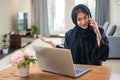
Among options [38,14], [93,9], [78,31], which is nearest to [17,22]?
[38,14]

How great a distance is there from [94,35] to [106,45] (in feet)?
0.49

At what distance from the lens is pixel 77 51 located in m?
2.08

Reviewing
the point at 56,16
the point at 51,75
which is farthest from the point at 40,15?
the point at 51,75

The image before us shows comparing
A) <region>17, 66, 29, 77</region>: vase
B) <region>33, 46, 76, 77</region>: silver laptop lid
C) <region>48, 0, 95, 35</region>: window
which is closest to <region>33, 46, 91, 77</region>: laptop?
<region>33, 46, 76, 77</region>: silver laptop lid

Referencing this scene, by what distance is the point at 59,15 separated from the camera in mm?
9648

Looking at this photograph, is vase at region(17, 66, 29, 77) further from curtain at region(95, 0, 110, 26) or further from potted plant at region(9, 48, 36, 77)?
curtain at region(95, 0, 110, 26)

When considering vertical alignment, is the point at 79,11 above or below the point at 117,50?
above

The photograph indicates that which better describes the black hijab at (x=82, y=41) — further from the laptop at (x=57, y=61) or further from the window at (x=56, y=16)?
the window at (x=56, y=16)

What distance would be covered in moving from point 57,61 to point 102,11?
7568 mm

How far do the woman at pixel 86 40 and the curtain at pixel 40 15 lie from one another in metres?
→ 7.35

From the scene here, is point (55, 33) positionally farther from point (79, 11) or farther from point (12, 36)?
point (79, 11)

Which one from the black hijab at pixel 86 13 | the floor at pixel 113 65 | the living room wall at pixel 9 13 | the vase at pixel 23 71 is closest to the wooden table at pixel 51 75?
the vase at pixel 23 71

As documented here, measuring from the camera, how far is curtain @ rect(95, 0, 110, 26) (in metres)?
8.79

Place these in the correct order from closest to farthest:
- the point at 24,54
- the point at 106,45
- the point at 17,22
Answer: the point at 24,54 < the point at 106,45 < the point at 17,22
